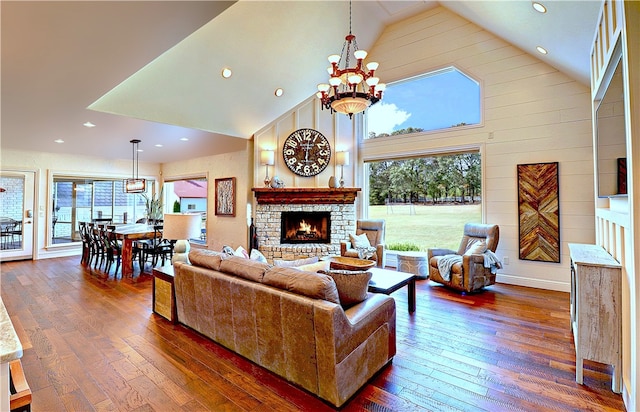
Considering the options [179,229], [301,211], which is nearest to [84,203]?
[301,211]

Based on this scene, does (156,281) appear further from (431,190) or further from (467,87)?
(467,87)

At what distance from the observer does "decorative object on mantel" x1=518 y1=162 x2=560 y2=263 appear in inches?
182

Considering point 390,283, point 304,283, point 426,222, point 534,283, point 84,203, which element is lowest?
point 534,283

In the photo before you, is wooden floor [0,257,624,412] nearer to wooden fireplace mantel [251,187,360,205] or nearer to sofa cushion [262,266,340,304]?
sofa cushion [262,266,340,304]

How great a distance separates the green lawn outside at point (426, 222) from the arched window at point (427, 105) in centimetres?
163

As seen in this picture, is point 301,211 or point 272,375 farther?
point 301,211

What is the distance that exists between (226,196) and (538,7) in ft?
21.3

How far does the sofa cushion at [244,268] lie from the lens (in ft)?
7.95

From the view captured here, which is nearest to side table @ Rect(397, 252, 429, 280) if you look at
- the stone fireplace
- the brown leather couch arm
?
the brown leather couch arm

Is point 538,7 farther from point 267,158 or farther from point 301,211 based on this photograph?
point 301,211

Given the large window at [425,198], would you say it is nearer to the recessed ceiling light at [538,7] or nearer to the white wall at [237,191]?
the recessed ceiling light at [538,7]

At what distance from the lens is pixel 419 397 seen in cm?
212

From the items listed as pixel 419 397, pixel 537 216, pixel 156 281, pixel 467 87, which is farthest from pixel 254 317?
pixel 467 87

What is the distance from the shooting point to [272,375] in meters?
2.37
